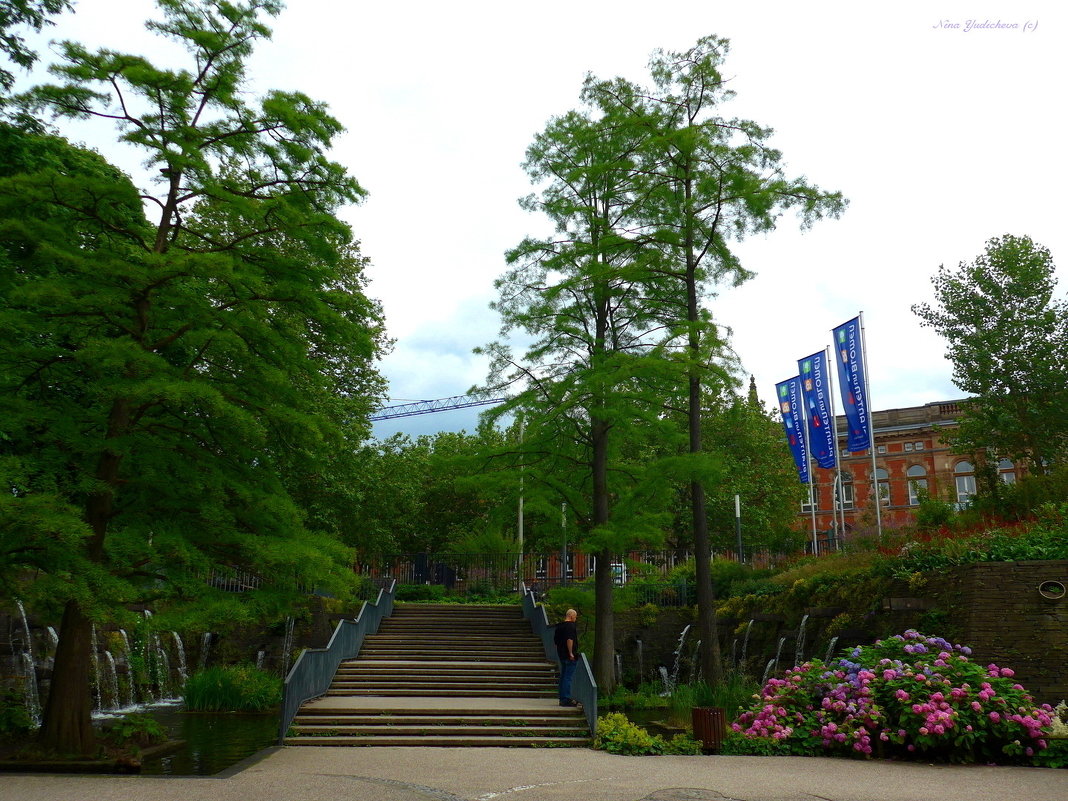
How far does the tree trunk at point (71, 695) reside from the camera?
36.1 ft

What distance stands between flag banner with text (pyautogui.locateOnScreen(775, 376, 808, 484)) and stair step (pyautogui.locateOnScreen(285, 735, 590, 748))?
23.9m

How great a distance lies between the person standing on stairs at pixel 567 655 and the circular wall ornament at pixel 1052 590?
7673 millimetres

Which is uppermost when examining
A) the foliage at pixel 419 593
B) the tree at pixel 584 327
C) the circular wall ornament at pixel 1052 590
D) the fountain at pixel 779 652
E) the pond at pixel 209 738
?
the tree at pixel 584 327

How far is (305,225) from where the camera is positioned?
1230 centimetres

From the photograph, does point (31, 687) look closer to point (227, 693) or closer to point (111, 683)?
point (111, 683)

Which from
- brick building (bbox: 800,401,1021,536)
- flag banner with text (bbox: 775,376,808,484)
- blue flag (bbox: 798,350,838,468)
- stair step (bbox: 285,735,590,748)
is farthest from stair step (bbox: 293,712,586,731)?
brick building (bbox: 800,401,1021,536)

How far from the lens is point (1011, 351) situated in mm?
27000

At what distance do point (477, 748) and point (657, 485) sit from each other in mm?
7317

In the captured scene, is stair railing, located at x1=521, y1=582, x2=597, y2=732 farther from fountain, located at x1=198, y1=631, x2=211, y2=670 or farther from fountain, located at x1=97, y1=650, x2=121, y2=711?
fountain, located at x1=198, y1=631, x2=211, y2=670

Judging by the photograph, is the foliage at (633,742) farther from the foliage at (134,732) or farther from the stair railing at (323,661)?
the foliage at (134,732)

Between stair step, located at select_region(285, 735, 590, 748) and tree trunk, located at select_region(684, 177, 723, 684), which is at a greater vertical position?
tree trunk, located at select_region(684, 177, 723, 684)

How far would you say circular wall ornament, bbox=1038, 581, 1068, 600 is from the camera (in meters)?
12.9

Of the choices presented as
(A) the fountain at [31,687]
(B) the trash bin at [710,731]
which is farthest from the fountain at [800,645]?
(A) the fountain at [31,687]

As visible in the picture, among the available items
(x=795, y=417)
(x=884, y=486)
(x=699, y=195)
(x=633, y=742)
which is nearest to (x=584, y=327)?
(x=699, y=195)
